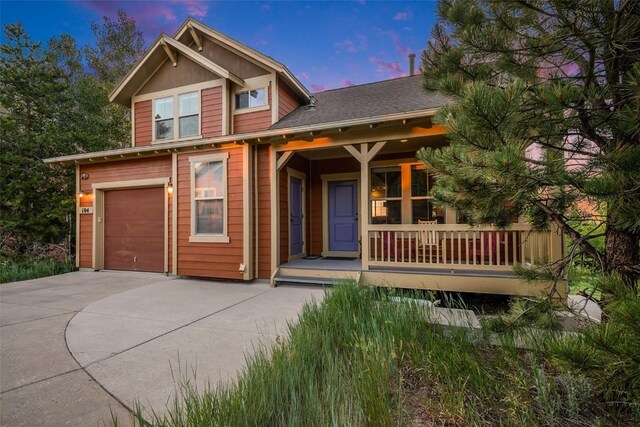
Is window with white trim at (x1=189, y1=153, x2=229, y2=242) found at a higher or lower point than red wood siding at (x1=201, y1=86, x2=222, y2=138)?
lower

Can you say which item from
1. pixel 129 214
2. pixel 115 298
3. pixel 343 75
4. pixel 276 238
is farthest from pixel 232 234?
pixel 343 75

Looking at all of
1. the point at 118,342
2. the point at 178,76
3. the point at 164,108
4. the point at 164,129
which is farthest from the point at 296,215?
the point at 118,342

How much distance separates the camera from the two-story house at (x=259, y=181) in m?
5.29

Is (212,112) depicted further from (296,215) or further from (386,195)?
(386,195)

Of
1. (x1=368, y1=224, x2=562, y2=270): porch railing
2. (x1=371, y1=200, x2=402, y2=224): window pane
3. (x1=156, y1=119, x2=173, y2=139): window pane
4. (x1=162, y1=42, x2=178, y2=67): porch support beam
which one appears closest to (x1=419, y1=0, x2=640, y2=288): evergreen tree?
(x1=368, y1=224, x2=562, y2=270): porch railing

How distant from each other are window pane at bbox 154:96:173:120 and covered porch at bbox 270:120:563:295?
341 cm

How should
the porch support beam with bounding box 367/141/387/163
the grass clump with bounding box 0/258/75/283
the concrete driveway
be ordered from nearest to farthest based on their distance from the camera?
the concrete driveway
the porch support beam with bounding box 367/141/387/163
the grass clump with bounding box 0/258/75/283

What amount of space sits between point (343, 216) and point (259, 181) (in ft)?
8.11

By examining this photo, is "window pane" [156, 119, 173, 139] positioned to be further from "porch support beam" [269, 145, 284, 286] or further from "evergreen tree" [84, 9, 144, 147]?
"evergreen tree" [84, 9, 144, 147]

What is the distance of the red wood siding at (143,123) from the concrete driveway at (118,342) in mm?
3913

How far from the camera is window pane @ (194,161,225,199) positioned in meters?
6.49

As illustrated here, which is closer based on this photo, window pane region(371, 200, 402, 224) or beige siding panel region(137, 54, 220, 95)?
window pane region(371, 200, 402, 224)

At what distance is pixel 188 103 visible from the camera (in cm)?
737

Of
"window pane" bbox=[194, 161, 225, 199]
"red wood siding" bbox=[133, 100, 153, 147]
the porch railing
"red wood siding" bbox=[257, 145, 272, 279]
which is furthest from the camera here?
"red wood siding" bbox=[133, 100, 153, 147]
